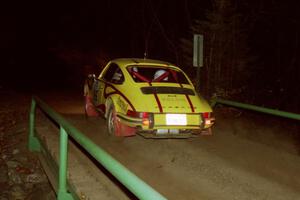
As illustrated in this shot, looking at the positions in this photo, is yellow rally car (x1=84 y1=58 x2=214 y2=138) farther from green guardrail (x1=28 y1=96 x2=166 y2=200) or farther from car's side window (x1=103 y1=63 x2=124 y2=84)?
green guardrail (x1=28 y1=96 x2=166 y2=200)

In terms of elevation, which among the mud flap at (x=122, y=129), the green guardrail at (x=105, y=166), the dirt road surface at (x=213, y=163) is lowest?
the dirt road surface at (x=213, y=163)

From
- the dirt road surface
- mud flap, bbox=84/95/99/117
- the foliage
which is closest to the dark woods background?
the foliage

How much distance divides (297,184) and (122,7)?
35286 millimetres

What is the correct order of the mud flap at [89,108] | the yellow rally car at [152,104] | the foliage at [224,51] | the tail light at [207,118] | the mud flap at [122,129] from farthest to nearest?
the foliage at [224,51]
the mud flap at [89,108]
the mud flap at [122,129]
the tail light at [207,118]
the yellow rally car at [152,104]

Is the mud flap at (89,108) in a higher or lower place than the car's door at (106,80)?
lower

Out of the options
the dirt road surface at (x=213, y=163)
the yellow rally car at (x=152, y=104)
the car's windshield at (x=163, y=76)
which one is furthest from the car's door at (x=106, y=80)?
the dirt road surface at (x=213, y=163)

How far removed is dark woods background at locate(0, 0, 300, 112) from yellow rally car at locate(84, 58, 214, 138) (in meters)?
6.39

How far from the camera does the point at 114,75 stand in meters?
9.54

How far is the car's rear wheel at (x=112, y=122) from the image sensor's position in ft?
27.3

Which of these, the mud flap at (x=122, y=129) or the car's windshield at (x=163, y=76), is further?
Result: the car's windshield at (x=163, y=76)

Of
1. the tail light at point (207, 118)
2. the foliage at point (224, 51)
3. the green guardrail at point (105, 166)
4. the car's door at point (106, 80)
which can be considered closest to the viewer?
the green guardrail at point (105, 166)

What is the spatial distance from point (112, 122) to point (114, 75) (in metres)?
1.38

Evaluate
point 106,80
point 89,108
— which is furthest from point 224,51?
point 106,80

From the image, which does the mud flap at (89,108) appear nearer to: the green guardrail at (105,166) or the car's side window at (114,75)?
the car's side window at (114,75)
